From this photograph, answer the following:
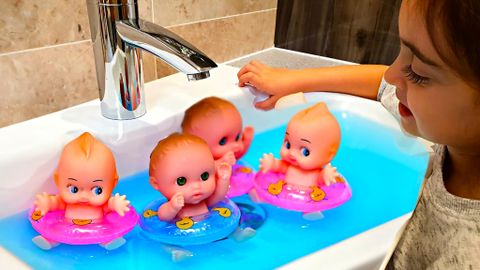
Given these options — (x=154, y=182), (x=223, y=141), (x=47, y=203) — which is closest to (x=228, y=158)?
(x=223, y=141)

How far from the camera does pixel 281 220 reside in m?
0.67

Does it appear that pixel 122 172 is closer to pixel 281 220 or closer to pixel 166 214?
pixel 166 214

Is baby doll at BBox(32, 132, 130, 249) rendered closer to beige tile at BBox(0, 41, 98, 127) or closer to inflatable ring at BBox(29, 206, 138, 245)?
inflatable ring at BBox(29, 206, 138, 245)

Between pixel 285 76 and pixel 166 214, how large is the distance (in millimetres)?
389

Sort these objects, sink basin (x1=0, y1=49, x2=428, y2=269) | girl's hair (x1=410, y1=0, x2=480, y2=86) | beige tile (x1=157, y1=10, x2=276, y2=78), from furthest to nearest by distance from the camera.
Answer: beige tile (x1=157, y1=10, x2=276, y2=78) → sink basin (x1=0, y1=49, x2=428, y2=269) → girl's hair (x1=410, y1=0, x2=480, y2=86)

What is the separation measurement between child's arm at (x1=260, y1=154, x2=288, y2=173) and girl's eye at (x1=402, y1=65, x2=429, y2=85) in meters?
0.31

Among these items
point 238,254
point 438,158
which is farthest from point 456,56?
point 238,254

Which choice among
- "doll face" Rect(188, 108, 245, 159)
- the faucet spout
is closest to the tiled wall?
the faucet spout

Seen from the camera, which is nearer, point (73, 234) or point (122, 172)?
point (73, 234)

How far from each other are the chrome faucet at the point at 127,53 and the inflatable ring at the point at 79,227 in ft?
0.61

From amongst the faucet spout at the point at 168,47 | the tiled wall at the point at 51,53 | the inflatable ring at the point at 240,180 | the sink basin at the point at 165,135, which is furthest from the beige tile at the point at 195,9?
the inflatable ring at the point at 240,180

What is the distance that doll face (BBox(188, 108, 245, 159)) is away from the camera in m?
0.71

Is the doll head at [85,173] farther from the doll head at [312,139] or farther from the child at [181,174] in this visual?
the doll head at [312,139]

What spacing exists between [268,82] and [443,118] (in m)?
0.46
